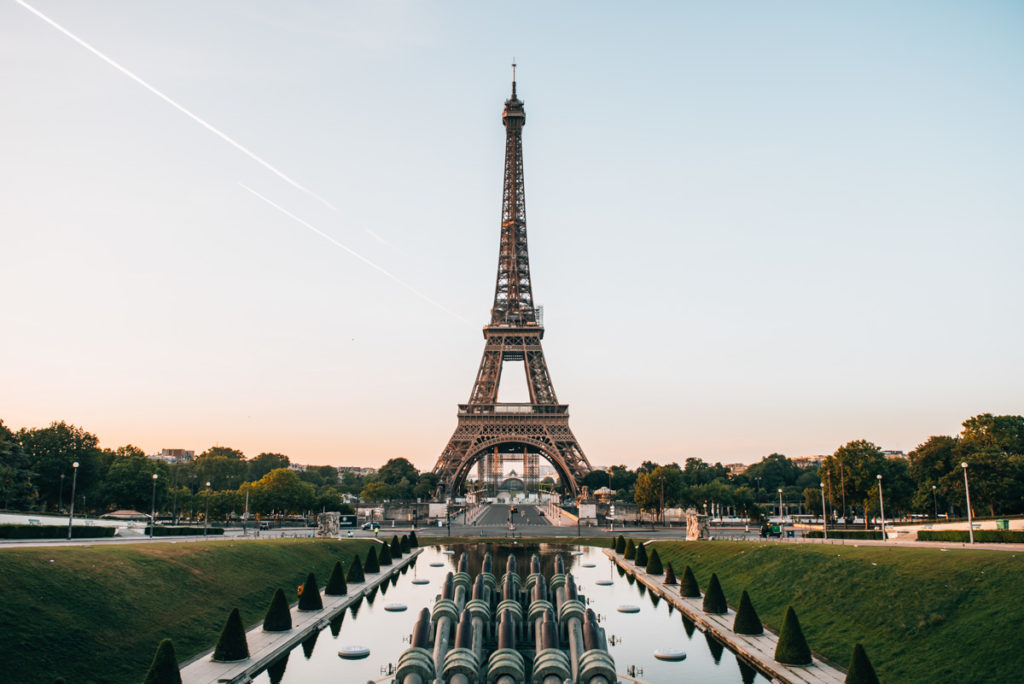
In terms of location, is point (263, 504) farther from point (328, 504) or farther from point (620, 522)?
point (620, 522)

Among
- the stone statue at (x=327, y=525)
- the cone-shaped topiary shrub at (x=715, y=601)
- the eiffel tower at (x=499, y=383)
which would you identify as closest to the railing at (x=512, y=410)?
the eiffel tower at (x=499, y=383)

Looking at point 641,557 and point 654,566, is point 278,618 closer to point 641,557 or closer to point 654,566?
point 654,566

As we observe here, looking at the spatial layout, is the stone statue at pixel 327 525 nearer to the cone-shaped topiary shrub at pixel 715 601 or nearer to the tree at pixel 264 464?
the cone-shaped topiary shrub at pixel 715 601

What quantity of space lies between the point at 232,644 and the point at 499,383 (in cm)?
8088

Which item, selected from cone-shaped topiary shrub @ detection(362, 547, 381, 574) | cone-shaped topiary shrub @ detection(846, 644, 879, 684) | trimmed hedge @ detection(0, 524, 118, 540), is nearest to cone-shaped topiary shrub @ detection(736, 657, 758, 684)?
cone-shaped topiary shrub @ detection(846, 644, 879, 684)

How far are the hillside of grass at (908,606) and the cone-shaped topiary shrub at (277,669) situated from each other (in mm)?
19144

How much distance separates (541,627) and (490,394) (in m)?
79.2

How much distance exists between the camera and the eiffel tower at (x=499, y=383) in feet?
322

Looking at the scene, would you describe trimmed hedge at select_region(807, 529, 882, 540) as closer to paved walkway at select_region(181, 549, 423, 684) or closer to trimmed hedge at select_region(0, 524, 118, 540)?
paved walkway at select_region(181, 549, 423, 684)

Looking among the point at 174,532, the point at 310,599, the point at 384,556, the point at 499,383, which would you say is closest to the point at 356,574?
the point at 310,599

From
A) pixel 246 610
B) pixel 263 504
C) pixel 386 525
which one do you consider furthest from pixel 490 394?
pixel 246 610

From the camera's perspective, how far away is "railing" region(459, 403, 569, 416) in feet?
329

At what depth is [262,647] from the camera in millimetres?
26031

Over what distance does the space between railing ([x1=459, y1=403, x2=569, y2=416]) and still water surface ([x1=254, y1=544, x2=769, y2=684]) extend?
5290cm
